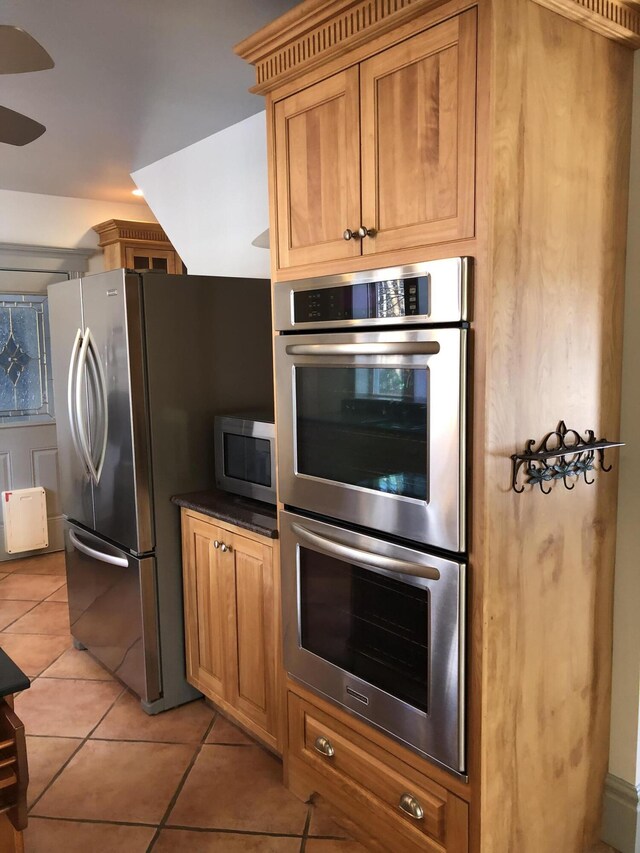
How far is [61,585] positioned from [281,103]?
3481 mm

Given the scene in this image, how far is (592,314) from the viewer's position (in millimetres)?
1823

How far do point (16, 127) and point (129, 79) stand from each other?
806mm

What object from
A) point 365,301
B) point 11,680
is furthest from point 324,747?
point 365,301

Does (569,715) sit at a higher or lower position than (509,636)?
lower

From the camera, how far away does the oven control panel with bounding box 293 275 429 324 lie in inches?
65.2

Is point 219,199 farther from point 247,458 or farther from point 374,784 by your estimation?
point 374,784

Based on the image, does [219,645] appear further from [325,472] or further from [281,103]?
[281,103]

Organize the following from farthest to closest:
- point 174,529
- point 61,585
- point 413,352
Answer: point 61,585 → point 174,529 → point 413,352

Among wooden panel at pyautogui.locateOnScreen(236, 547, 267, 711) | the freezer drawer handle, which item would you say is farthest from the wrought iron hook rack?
the freezer drawer handle

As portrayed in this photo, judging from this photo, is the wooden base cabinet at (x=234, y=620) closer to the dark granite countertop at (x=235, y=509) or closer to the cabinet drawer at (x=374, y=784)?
the dark granite countertop at (x=235, y=509)

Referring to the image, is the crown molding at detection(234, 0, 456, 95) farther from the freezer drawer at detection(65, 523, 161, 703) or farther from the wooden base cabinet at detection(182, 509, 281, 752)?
the freezer drawer at detection(65, 523, 161, 703)

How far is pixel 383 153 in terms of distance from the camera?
1.74 meters

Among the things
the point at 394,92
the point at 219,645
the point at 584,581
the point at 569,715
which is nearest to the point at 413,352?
the point at 394,92

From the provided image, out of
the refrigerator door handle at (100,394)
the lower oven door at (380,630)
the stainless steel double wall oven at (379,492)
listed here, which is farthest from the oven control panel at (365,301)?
the refrigerator door handle at (100,394)
